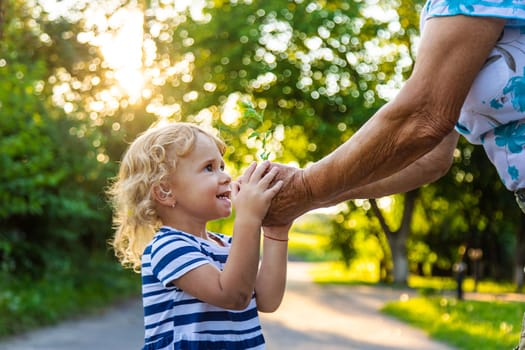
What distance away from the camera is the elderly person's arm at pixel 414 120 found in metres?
1.87

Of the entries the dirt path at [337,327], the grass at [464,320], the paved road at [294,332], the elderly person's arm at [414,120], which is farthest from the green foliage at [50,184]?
the elderly person's arm at [414,120]

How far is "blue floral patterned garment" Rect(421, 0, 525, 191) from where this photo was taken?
185 cm

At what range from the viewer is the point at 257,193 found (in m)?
2.13

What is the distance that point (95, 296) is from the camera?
1349cm

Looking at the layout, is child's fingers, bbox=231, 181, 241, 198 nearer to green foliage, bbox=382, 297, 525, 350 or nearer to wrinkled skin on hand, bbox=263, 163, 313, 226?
wrinkled skin on hand, bbox=263, 163, 313, 226

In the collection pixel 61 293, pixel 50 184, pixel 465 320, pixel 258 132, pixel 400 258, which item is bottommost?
pixel 465 320

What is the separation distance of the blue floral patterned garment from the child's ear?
872 mm

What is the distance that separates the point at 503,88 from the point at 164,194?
3.26 ft

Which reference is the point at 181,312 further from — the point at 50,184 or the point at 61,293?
the point at 61,293

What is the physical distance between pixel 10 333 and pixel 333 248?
21350 millimetres

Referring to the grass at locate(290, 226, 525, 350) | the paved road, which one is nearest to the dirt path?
the paved road

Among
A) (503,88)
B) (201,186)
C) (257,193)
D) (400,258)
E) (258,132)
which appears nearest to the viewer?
(503,88)

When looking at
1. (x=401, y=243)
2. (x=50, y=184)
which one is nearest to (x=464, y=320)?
(x=50, y=184)

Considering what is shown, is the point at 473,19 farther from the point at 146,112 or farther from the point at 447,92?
the point at 146,112
